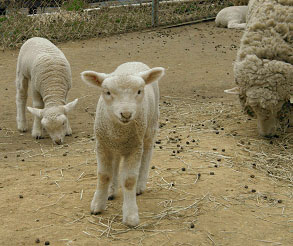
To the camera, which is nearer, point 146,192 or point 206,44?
point 146,192

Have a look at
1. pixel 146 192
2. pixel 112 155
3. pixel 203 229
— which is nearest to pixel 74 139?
pixel 146 192

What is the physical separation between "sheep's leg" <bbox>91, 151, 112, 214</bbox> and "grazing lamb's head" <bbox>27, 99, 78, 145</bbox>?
8.48 feet

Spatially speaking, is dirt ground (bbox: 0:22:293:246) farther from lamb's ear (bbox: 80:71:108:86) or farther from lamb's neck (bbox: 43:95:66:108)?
lamb's ear (bbox: 80:71:108:86)

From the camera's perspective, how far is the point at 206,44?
41.6 ft

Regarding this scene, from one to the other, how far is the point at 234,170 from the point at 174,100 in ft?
11.4

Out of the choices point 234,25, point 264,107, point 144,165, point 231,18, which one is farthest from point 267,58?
point 231,18

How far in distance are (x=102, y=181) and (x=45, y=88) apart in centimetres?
313

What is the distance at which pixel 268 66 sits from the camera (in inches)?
230

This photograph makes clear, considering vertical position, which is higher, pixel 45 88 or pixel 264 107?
pixel 264 107

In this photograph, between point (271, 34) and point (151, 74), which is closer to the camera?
point (151, 74)

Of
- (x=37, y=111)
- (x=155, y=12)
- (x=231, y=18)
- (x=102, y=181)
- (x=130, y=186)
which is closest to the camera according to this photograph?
(x=130, y=186)

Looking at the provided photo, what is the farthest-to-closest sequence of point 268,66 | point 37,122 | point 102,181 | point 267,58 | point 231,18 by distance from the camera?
point 231,18
point 37,122
point 267,58
point 268,66
point 102,181

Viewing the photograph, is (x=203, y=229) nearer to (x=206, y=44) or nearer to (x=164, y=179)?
(x=164, y=179)

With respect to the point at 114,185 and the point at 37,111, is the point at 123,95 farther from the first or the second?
the point at 37,111
